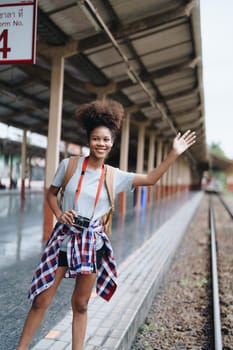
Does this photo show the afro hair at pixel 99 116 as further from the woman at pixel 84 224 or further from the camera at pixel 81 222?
the camera at pixel 81 222

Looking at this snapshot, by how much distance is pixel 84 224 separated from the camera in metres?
2.25

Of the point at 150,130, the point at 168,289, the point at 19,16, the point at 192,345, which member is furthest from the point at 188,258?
the point at 150,130

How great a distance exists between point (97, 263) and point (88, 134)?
0.81 meters

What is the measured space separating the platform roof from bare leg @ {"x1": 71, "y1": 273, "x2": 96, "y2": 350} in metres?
1.68

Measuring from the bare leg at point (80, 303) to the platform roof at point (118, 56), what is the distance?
1682mm

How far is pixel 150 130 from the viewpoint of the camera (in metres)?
20.2

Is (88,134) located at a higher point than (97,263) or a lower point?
higher

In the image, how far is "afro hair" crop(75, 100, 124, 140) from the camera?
2.39m

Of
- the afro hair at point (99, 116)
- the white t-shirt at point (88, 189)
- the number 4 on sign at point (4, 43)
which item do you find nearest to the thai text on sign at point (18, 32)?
the number 4 on sign at point (4, 43)

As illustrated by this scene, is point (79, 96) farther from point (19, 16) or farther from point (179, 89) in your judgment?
point (19, 16)

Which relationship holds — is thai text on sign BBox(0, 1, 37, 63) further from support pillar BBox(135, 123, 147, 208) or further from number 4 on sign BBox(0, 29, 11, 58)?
support pillar BBox(135, 123, 147, 208)

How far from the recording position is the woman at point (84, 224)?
89.4 inches

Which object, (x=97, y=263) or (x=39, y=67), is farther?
(x=39, y=67)

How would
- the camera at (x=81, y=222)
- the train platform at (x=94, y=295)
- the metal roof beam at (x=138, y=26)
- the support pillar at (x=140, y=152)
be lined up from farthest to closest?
1. the support pillar at (x=140, y=152)
2. the metal roof beam at (x=138, y=26)
3. the train platform at (x=94, y=295)
4. the camera at (x=81, y=222)
